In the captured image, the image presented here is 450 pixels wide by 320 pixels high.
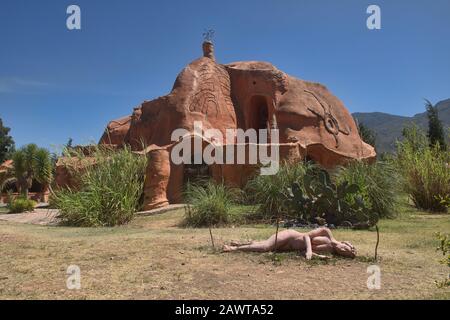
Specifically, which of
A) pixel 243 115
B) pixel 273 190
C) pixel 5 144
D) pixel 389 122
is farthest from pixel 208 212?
pixel 389 122

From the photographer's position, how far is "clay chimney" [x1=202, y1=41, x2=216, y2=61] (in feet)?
67.4

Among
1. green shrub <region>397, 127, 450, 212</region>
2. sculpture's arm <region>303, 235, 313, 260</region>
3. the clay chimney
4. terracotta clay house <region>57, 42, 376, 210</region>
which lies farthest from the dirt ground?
the clay chimney

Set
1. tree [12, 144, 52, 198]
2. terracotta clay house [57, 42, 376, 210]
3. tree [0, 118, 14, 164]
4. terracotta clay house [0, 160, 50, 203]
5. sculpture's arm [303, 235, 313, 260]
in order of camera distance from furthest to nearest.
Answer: tree [0, 118, 14, 164] → terracotta clay house [0, 160, 50, 203] → tree [12, 144, 52, 198] → terracotta clay house [57, 42, 376, 210] → sculpture's arm [303, 235, 313, 260]

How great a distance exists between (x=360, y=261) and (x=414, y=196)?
931 cm

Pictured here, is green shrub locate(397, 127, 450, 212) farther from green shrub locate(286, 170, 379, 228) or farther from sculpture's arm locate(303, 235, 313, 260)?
sculpture's arm locate(303, 235, 313, 260)

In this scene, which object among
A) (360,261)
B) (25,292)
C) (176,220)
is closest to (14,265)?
(25,292)

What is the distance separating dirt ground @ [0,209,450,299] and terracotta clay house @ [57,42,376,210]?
25.5 ft

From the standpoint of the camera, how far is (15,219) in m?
14.3

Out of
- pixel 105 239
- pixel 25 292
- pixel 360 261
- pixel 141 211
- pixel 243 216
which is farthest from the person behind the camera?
pixel 141 211

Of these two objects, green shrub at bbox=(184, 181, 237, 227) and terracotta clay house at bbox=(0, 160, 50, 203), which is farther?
terracotta clay house at bbox=(0, 160, 50, 203)

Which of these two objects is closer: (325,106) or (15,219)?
(15,219)

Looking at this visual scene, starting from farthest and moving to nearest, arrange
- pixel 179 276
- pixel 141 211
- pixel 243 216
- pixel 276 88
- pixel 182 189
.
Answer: pixel 276 88
pixel 182 189
pixel 141 211
pixel 243 216
pixel 179 276
